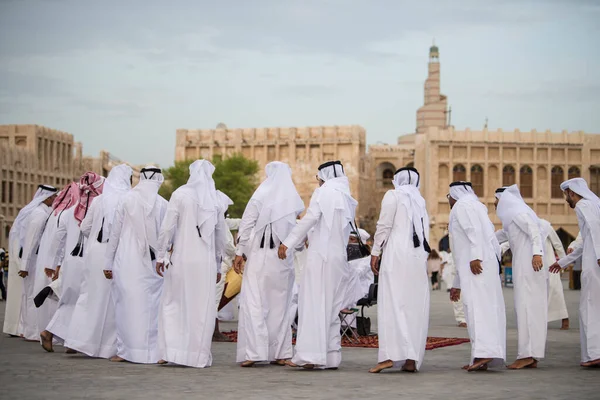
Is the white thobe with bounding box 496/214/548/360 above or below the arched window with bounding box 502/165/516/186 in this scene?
below

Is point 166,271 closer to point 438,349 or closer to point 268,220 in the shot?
point 268,220

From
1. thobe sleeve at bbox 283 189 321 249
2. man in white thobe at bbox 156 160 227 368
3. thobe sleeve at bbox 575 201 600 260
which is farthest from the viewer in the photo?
thobe sleeve at bbox 575 201 600 260

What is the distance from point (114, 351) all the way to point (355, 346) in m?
3.62

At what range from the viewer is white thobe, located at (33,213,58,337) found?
1471cm

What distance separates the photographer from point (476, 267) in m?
11.1

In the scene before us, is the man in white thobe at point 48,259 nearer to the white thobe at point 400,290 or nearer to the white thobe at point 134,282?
the white thobe at point 134,282

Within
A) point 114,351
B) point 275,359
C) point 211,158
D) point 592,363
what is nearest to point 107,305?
point 114,351

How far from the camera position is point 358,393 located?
905 centimetres

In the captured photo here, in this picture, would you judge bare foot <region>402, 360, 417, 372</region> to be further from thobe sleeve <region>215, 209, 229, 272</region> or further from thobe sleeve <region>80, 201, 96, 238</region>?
thobe sleeve <region>80, 201, 96, 238</region>

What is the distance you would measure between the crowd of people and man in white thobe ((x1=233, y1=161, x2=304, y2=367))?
0.01 meters

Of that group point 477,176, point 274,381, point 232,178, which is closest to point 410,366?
point 274,381

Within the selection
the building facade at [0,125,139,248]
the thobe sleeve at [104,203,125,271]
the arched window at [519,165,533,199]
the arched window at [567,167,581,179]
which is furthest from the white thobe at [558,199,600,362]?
the arched window at [567,167,581,179]

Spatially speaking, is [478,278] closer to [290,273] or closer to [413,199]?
[413,199]

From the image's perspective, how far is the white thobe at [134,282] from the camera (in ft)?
39.5
